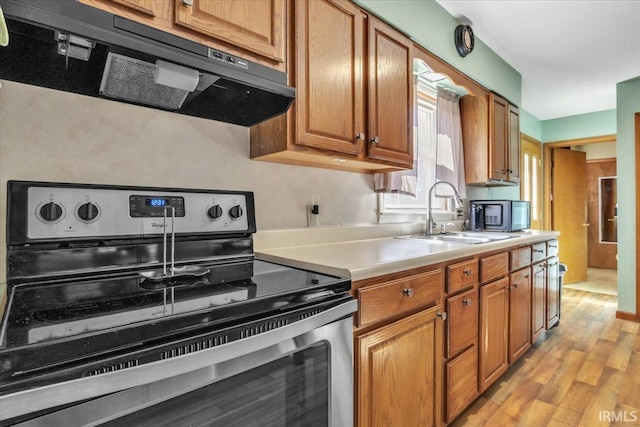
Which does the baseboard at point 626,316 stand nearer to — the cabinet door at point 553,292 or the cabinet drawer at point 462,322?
the cabinet door at point 553,292

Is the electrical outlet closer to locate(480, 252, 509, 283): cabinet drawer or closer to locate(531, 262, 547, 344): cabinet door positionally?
locate(480, 252, 509, 283): cabinet drawer

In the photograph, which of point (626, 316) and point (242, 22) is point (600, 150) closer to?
point (626, 316)

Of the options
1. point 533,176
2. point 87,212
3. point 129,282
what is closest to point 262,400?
point 129,282

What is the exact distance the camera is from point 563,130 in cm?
492

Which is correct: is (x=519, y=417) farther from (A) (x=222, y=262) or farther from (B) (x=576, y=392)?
(A) (x=222, y=262)

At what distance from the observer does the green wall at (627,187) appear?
3457 millimetres

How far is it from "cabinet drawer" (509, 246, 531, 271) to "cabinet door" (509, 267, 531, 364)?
0.04m

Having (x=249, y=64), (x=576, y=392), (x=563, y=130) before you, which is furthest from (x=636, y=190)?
(x=249, y=64)

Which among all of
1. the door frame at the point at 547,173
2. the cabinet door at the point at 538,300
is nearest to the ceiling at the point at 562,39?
the door frame at the point at 547,173

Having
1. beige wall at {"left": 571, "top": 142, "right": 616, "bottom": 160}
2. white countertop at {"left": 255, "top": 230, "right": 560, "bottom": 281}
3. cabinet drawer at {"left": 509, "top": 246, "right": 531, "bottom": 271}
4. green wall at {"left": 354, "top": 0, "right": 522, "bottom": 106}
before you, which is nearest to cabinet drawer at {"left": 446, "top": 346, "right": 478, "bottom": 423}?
white countertop at {"left": 255, "top": 230, "right": 560, "bottom": 281}

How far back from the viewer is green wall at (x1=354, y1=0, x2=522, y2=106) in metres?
1.88

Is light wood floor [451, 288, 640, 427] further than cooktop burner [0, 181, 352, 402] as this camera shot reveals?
Yes

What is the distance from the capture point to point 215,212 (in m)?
1.28

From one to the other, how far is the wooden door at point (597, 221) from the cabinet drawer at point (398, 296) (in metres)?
6.64
